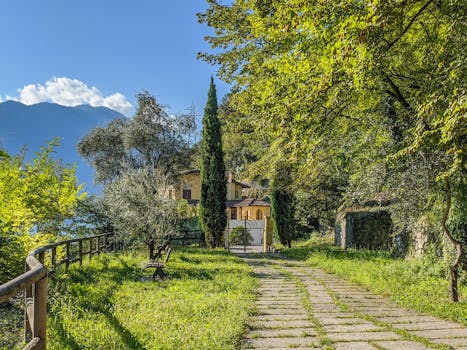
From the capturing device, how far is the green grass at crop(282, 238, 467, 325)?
6.21 meters

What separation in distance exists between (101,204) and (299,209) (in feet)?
39.3

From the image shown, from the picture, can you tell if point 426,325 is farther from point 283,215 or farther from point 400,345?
point 283,215

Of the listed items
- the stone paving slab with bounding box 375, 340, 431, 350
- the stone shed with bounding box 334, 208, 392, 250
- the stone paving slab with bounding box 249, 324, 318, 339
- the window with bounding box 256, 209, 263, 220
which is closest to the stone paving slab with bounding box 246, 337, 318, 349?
the stone paving slab with bounding box 249, 324, 318, 339

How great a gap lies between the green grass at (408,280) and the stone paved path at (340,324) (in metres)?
0.31

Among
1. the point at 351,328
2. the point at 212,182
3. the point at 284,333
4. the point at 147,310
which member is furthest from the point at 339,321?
the point at 212,182

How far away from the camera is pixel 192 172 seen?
125ft

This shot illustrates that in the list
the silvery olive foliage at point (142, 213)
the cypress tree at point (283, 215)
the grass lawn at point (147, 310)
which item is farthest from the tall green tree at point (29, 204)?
the cypress tree at point (283, 215)

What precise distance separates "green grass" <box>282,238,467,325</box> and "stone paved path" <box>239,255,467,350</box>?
1.03 feet

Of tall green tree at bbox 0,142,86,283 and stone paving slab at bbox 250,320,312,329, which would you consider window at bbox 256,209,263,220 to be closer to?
tall green tree at bbox 0,142,86,283

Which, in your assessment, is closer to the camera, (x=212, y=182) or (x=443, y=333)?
(x=443, y=333)

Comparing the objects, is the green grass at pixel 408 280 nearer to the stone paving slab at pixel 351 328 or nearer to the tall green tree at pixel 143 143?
the stone paving slab at pixel 351 328

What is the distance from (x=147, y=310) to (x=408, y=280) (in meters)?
5.63

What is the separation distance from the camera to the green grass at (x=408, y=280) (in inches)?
245

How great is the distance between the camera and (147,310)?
5.63 m
